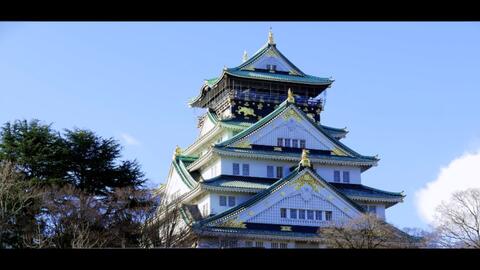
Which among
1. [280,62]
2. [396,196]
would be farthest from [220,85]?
[396,196]

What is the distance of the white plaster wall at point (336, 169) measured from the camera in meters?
54.0

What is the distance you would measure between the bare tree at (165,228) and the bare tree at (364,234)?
24.1 ft

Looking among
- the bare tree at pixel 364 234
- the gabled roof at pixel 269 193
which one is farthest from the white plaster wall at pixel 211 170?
the bare tree at pixel 364 234

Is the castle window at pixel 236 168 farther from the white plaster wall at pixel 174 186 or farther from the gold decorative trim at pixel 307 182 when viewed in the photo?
the gold decorative trim at pixel 307 182

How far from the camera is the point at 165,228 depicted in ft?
146

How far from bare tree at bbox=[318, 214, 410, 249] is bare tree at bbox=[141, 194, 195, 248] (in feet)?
Result: 24.1

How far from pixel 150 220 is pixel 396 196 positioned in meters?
17.5

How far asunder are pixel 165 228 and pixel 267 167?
10521mm

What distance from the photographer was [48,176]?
44688 mm

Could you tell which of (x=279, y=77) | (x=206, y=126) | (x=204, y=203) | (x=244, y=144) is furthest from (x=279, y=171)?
(x=206, y=126)

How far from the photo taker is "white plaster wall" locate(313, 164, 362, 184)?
54.0m
